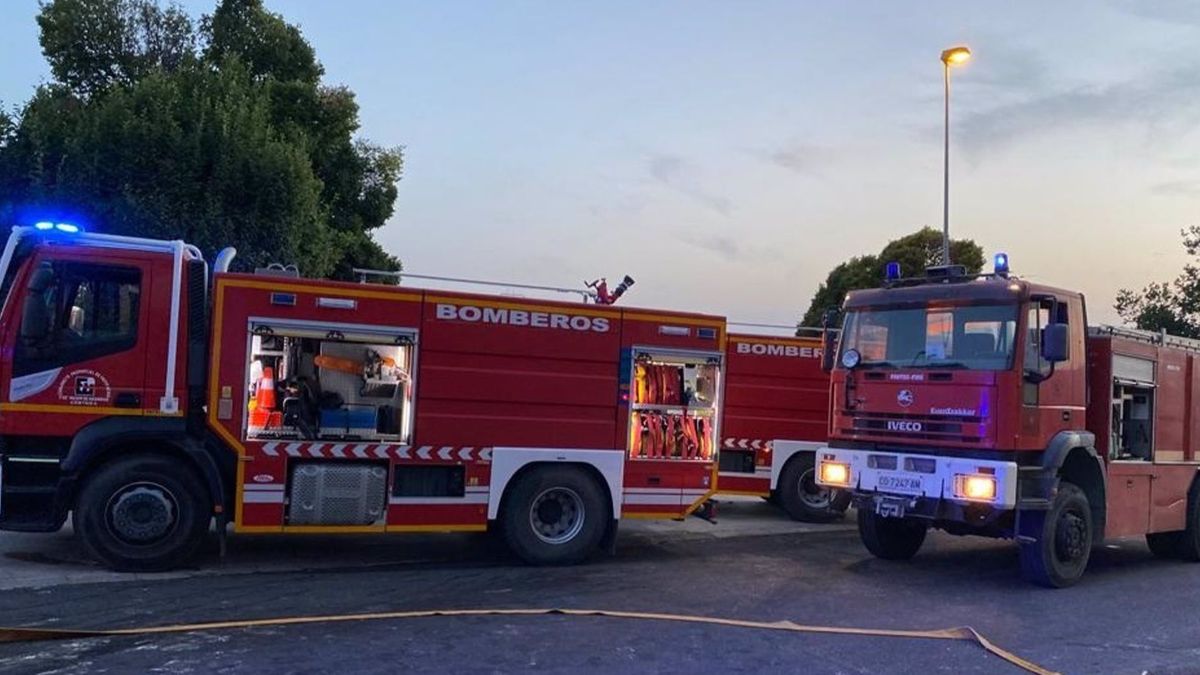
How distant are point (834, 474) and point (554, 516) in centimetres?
298

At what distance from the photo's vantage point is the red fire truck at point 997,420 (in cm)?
921

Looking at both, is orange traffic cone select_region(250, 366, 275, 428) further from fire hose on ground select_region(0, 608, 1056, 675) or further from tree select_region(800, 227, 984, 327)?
tree select_region(800, 227, 984, 327)

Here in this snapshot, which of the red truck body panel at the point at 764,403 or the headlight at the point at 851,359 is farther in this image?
the red truck body panel at the point at 764,403

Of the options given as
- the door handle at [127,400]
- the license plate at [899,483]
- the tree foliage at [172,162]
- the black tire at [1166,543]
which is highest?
the tree foliage at [172,162]

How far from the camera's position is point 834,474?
10328mm

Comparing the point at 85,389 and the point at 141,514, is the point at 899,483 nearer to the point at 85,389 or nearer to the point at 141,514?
the point at 141,514

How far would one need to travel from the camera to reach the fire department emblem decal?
8484 mm

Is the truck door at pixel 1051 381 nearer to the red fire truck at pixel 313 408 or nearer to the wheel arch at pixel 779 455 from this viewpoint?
the red fire truck at pixel 313 408

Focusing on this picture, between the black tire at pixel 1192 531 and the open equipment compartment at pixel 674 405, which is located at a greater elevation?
the open equipment compartment at pixel 674 405

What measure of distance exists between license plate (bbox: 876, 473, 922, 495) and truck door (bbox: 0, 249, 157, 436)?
22.9ft

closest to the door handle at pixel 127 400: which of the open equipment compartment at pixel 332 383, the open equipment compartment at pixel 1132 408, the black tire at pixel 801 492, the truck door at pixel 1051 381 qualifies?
the open equipment compartment at pixel 332 383

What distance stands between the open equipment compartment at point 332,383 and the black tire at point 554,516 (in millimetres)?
1315

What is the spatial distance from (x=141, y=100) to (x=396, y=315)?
→ 10944 mm

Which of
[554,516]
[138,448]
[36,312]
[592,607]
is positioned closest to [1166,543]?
[554,516]
